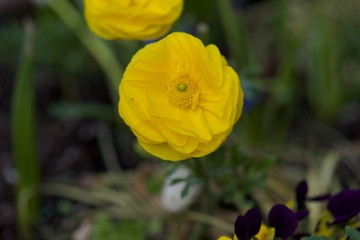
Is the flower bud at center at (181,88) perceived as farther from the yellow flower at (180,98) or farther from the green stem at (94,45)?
the green stem at (94,45)

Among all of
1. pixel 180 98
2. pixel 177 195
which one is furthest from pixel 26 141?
pixel 180 98

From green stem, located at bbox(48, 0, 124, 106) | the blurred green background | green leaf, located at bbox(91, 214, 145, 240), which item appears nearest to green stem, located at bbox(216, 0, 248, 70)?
the blurred green background

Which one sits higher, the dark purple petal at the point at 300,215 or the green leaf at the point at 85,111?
the dark purple petal at the point at 300,215

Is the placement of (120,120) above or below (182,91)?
below

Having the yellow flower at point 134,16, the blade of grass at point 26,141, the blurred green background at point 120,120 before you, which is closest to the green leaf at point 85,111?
the blurred green background at point 120,120

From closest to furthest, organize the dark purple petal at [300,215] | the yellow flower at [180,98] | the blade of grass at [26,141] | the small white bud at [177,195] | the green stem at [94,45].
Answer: the yellow flower at [180,98], the dark purple petal at [300,215], the small white bud at [177,195], the blade of grass at [26,141], the green stem at [94,45]

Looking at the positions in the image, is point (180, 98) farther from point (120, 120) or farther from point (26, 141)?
point (120, 120)

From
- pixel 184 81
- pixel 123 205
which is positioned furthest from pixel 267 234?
pixel 123 205
